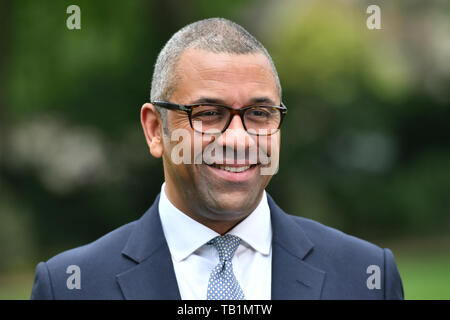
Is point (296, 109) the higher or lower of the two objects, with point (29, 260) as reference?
higher

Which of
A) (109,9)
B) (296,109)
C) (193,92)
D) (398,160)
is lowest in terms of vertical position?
(398,160)

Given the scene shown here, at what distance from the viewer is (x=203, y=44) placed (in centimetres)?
301

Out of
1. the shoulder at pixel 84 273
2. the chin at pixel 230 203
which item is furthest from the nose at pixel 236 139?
the shoulder at pixel 84 273

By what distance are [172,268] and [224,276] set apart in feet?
0.80

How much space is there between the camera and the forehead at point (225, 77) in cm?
286

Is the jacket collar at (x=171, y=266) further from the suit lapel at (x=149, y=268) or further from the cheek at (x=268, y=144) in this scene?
the cheek at (x=268, y=144)

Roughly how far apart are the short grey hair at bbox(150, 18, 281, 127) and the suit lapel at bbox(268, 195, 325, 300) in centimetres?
67

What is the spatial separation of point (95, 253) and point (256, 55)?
120cm

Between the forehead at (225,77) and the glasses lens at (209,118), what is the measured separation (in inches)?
2.1

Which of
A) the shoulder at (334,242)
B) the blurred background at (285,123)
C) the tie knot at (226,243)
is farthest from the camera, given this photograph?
the blurred background at (285,123)

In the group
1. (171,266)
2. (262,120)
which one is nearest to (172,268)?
(171,266)
